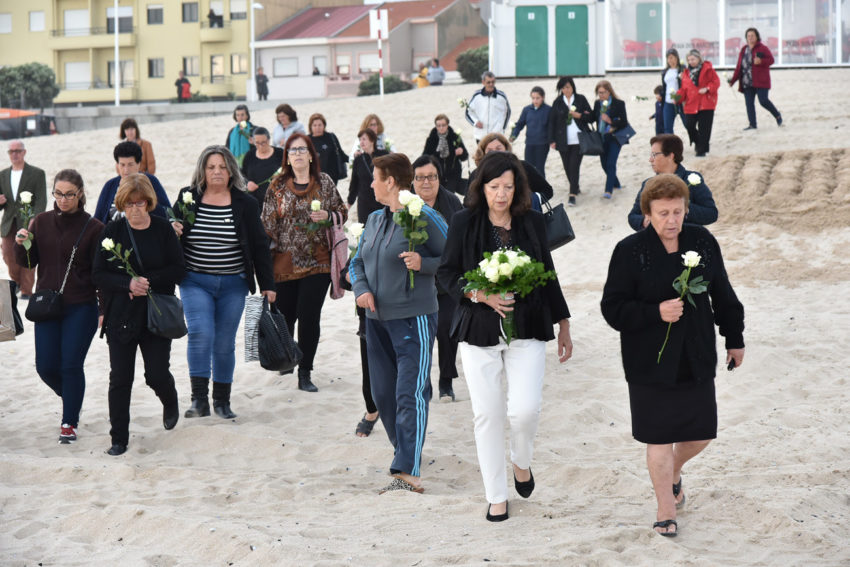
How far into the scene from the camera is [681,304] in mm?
4871

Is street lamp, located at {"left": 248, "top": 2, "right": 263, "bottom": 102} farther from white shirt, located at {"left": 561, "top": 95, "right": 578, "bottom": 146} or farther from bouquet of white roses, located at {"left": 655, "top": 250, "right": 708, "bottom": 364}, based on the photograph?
bouquet of white roses, located at {"left": 655, "top": 250, "right": 708, "bottom": 364}

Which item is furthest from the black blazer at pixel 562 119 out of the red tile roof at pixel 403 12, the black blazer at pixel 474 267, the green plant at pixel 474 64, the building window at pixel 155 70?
the building window at pixel 155 70

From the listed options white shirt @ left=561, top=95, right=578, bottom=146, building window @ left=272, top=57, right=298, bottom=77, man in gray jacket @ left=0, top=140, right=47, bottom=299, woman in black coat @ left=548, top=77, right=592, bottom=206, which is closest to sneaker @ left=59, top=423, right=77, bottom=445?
man in gray jacket @ left=0, top=140, right=47, bottom=299

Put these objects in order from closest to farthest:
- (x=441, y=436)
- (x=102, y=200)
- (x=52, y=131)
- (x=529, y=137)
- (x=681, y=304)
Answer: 1. (x=681, y=304)
2. (x=441, y=436)
3. (x=102, y=200)
4. (x=529, y=137)
5. (x=52, y=131)

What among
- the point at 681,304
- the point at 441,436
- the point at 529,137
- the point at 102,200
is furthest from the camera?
the point at 529,137

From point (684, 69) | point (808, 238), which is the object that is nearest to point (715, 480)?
point (808, 238)

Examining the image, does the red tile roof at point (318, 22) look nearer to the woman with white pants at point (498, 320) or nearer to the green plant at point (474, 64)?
the green plant at point (474, 64)

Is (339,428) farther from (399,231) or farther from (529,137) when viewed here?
(529,137)

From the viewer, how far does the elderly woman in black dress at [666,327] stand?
196 inches

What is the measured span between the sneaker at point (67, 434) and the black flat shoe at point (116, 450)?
0.46m

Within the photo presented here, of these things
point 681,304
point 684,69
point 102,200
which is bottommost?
point 681,304

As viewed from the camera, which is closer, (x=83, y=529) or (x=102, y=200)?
(x=83, y=529)

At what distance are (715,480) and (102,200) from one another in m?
4.93

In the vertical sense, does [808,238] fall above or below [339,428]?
above
